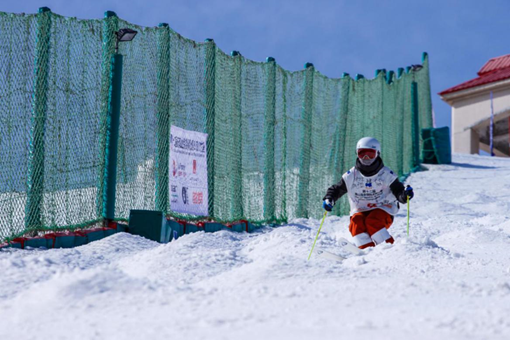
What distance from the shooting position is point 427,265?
501 centimetres

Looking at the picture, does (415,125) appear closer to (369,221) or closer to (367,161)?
(367,161)

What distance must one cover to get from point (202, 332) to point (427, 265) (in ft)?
8.29

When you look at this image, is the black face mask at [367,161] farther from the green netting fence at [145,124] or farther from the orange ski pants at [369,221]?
the green netting fence at [145,124]

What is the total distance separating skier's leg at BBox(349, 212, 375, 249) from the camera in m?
6.62

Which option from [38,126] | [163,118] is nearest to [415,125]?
[163,118]

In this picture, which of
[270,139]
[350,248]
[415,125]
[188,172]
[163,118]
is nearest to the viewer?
Result: [350,248]

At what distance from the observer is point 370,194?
6816mm

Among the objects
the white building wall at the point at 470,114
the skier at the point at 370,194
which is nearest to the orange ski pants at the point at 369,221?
the skier at the point at 370,194

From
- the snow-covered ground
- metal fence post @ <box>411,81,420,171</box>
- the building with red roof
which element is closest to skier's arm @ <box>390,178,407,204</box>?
the snow-covered ground

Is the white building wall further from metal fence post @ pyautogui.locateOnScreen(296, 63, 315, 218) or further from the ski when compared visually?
the ski

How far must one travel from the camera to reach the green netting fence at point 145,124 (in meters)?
6.00

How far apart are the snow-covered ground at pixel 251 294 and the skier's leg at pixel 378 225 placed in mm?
725

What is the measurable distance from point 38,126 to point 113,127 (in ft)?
2.73

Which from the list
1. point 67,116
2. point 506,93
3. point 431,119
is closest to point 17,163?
point 67,116
